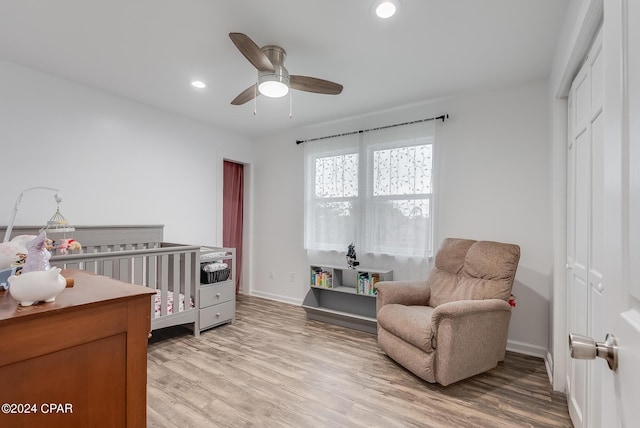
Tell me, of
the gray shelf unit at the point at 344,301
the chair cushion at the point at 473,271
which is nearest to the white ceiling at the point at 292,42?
the chair cushion at the point at 473,271

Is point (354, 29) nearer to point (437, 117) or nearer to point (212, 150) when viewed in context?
point (437, 117)

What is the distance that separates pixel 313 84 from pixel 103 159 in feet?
7.70

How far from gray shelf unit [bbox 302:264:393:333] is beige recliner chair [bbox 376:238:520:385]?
1.96 feet

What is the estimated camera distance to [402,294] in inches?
104

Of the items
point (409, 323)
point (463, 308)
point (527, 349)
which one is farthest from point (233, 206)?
point (527, 349)

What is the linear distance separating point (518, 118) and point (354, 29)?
1826 mm

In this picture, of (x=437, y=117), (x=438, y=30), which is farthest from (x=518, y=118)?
(x=438, y=30)

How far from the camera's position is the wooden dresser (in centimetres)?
79

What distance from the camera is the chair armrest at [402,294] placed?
2607 millimetres

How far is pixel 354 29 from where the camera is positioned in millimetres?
1964

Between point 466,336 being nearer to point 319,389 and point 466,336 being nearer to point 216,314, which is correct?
point 319,389

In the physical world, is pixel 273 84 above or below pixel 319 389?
above

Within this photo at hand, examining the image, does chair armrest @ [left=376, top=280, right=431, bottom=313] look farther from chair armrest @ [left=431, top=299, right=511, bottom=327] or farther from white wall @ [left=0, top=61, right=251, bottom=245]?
white wall @ [left=0, top=61, right=251, bottom=245]

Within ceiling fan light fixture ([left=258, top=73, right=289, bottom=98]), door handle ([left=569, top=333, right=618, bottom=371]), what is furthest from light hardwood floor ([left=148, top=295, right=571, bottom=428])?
ceiling fan light fixture ([left=258, top=73, right=289, bottom=98])
